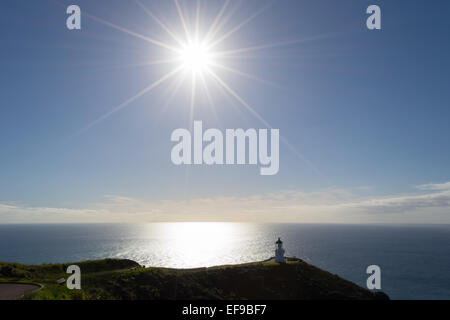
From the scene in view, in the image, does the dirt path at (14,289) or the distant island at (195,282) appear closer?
the dirt path at (14,289)

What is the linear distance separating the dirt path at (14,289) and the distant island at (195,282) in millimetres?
387

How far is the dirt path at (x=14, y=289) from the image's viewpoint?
1964 cm

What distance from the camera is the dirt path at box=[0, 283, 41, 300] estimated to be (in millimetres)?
19638

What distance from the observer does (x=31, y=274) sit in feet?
101

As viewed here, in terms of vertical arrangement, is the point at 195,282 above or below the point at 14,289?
below

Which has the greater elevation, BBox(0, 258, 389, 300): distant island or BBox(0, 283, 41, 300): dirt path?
BBox(0, 283, 41, 300): dirt path

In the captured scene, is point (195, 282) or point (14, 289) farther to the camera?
point (195, 282)

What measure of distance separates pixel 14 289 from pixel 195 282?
17669 millimetres

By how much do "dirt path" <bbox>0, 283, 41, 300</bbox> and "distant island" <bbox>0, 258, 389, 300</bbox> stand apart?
39 cm

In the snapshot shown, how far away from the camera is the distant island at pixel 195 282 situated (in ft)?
86.2

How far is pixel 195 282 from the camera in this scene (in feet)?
102

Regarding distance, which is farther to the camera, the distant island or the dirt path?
the distant island

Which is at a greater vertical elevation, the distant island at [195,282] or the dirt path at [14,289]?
the dirt path at [14,289]
